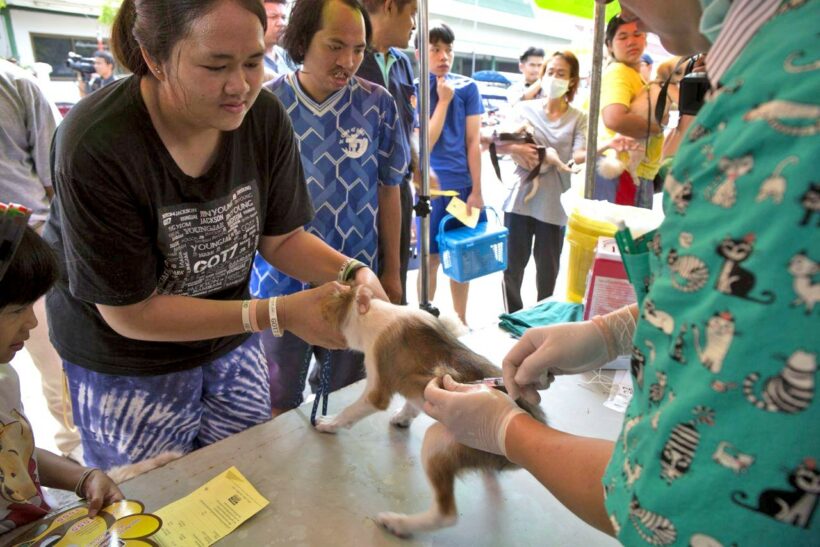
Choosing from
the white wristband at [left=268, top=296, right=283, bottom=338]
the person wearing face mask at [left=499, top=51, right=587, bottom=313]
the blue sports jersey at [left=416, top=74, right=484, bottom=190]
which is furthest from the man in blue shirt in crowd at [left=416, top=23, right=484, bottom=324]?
the white wristband at [left=268, top=296, right=283, bottom=338]

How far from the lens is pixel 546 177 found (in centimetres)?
364

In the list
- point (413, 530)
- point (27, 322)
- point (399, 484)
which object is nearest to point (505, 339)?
point (399, 484)

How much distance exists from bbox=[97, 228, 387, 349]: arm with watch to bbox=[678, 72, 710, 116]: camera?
1.18 metres

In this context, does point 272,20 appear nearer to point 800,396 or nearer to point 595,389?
point 595,389

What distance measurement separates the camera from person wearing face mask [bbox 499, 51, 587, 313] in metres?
3.65

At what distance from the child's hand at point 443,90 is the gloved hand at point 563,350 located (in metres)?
2.79

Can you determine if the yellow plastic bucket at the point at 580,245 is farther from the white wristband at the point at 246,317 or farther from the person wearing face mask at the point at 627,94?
the white wristband at the point at 246,317

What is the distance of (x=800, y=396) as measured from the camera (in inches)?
17.3

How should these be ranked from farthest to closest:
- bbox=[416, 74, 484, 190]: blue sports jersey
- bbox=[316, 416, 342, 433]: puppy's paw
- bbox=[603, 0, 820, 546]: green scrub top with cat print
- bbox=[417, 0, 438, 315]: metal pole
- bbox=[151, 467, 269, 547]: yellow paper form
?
1. bbox=[416, 74, 484, 190]: blue sports jersey
2. bbox=[417, 0, 438, 315]: metal pole
3. bbox=[316, 416, 342, 433]: puppy's paw
4. bbox=[151, 467, 269, 547]: yellow paper form
5. bbox=[603, 0, 820, 546]: green scrub top with cat print

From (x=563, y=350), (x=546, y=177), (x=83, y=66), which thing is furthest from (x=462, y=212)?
(x=83, y=66)

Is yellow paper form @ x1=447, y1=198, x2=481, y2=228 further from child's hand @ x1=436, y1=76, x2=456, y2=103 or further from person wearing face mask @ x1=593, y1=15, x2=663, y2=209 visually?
person wearing face mask @ x1=593, y1=15, x2=663, y2=209

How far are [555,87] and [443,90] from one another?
80 cm

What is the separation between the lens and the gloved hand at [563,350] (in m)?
1.17

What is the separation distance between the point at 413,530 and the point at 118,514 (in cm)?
64
